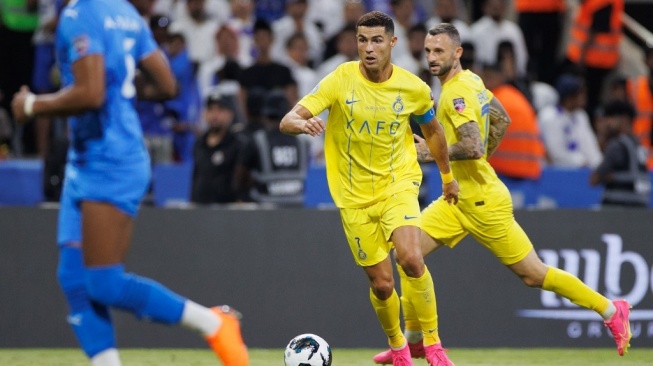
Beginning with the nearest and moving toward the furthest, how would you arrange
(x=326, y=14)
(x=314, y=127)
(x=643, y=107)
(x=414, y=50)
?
1. (x=314, y=127)
2. (x=414, y=50)
3. (x=643, y=107)
4. (x=326, y=14)

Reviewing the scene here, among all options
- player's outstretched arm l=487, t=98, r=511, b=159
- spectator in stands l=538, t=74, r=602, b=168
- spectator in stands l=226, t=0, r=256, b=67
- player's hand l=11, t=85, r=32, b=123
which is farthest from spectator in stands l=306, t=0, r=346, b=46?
player's hand l=11, t=85, r=32, b=123

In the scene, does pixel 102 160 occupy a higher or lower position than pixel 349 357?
higher

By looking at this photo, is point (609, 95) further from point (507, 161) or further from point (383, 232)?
point (383, 232)

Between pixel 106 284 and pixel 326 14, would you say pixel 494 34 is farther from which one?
pixel 106 284

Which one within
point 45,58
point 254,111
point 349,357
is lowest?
point 349,357

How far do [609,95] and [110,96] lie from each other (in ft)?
33.7

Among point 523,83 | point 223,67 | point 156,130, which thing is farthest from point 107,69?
point 523,83

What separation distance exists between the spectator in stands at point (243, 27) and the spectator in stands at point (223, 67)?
0.23m

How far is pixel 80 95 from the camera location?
5.90m

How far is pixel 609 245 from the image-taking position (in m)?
10.4

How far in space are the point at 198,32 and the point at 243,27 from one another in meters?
0.59

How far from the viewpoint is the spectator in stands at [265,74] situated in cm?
1345

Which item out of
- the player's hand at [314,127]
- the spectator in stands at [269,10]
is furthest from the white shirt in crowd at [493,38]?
the player's hand at [314,127]

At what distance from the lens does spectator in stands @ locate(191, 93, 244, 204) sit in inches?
446
